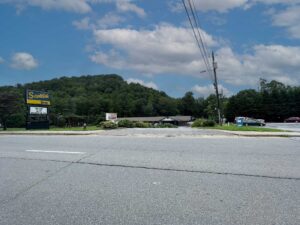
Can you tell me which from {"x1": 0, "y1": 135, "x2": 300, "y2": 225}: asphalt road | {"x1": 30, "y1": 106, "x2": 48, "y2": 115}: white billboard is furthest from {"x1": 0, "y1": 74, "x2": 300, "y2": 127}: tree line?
{"x1": 0, "y1": 135, "x2": 300, "y2": 225}: asphalt road

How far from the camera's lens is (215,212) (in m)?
4.17

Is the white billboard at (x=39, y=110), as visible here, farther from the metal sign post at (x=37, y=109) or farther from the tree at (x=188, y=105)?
the tree at (x=188, y=105)

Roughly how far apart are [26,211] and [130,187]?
6.22 ft

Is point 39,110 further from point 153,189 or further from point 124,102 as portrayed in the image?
point 124,102

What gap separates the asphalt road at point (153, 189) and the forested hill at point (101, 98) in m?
85.6

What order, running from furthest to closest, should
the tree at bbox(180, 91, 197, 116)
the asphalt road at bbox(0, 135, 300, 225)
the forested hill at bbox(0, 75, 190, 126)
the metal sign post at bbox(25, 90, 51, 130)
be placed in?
1. the tree at bbox(180, 91, 197, 116)
2. the forested hill at bbox(0, 75, 190, 126)
3. the metal sign post at bbox(25, 90, 51, 130)
4. the asphalt road at bbox(0, 135, 300, 225)

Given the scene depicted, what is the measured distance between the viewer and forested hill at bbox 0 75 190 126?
102 metres

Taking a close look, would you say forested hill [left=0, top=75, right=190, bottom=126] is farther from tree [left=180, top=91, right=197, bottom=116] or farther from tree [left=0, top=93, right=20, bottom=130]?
tree [left=0, top=93, right=20, bottom=130]

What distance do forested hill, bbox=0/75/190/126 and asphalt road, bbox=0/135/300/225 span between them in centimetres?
8556

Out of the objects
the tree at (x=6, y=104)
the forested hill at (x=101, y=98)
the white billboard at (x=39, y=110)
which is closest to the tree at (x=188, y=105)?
the forested hill at (x=101, y=98)

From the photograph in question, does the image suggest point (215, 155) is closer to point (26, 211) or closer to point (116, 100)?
point (26, 211)

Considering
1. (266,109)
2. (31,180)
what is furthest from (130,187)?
(266,109)

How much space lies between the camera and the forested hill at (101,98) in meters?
102

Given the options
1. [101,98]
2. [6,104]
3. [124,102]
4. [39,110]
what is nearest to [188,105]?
[124,102]
